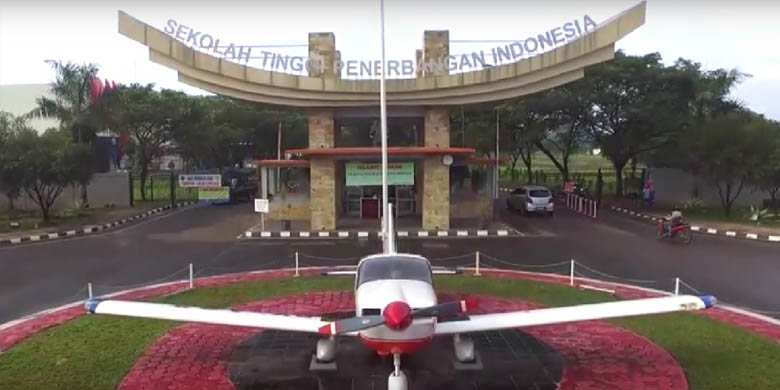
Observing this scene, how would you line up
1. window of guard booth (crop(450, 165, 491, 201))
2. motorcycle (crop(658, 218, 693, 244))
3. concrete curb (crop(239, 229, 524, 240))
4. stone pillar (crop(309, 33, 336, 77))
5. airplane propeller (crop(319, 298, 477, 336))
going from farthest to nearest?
window of guard booth (crop(450, 165, 491, 201)) < stone pillar (crop(309, 33, 336, 77)) < concrete curb (crop(239, 229, 524, 240)) < motorcycle (crop(658, 218, 693, 244)) < airplane propeller (crop(319, 298, 477, 336))

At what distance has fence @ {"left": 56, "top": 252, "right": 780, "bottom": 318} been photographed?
1587 centimetres

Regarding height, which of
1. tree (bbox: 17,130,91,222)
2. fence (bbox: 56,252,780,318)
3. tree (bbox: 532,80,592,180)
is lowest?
fence (bbox: 56,252,780,318)

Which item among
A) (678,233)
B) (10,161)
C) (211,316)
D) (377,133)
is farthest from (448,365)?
(377,133)

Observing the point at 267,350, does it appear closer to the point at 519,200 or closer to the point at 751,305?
the point at 751,305

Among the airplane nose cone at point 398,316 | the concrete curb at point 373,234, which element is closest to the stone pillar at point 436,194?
the concrete curb at point 373,234

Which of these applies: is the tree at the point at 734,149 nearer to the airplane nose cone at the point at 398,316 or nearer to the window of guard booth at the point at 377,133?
the window of guard booth at the point at 377,133

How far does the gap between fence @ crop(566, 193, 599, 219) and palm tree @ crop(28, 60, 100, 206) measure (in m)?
27.2

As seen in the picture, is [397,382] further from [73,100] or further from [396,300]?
[73,100]

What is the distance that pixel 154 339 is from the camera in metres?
11.7

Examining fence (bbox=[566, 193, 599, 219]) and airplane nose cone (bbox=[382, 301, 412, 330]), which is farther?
fence (bbox=[566, 193, 599, 219])

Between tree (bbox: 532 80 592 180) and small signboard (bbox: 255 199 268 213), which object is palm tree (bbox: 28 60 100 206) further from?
tree (bbox: 532 80 592 180)

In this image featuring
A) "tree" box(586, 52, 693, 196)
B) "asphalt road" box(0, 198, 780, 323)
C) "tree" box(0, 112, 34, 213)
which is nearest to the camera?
"asphalt road" box(0, 198, 780, 323)

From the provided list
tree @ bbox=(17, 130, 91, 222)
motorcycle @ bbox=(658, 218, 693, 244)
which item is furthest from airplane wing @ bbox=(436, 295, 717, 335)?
tree @ bbox=(17, 130, 91, 222)

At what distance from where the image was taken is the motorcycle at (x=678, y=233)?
77.8ft
